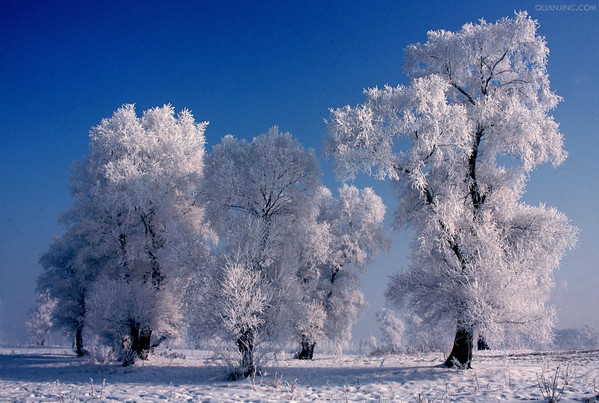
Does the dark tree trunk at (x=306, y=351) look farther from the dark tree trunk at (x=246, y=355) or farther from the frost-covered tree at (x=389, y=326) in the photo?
the frost-covered tree at (x=389, y=326)

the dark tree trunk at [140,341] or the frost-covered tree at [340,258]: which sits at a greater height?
the frost-covered tree at [340,258]

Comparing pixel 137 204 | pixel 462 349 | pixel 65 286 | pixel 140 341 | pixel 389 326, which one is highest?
pixel 137 204

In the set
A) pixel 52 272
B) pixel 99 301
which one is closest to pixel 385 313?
pixel 52 272

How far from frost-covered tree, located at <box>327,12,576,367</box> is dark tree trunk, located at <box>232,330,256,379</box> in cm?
508

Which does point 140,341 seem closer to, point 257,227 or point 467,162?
point 257,227

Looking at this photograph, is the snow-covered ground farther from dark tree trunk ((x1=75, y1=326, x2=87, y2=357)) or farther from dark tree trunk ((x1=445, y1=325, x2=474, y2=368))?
dark tree trunk ((x1=75, y1=326, x2=87, y2=357))

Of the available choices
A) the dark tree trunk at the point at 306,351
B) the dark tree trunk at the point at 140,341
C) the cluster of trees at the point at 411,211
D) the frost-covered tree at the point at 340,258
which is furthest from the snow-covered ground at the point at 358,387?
the dark tree trunk at the point at 306,351

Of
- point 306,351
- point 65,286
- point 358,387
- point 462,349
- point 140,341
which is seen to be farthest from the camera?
point 65,286

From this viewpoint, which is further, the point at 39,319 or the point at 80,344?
the point at 39,319

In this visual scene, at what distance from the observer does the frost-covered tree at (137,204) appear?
18000 millimetres

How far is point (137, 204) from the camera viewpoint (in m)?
18.2

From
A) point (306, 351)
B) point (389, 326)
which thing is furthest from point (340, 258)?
point (389, 326)

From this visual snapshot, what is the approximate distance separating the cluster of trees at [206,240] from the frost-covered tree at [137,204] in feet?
0.21

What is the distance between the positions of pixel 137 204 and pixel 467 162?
47.8 ft
